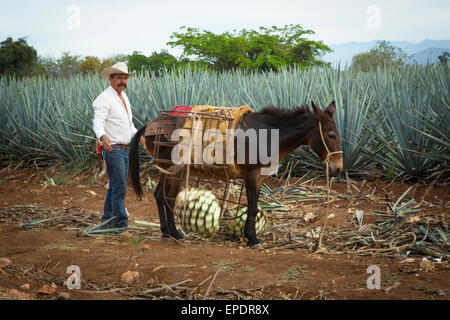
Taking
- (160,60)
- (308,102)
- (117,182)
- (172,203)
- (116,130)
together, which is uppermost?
(160,60)

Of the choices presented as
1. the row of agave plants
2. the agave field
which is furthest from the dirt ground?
the row of agave plants

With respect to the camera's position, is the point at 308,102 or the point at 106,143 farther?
the point at 308,102

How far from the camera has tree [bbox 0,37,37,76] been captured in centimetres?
3269

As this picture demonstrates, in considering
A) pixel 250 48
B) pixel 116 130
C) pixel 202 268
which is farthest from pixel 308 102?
pixel 250 48

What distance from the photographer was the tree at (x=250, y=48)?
107 feet

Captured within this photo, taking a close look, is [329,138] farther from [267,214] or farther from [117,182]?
[117,182]

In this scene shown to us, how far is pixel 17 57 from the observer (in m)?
33.2

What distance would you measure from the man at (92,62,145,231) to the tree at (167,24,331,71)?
85.3ft

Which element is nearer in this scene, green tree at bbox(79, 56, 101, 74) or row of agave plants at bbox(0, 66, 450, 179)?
row of agave plants at bbox(0, 66, 450, 179)

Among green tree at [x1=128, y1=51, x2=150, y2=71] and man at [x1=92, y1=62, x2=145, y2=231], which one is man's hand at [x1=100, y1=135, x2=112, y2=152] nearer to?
man at [x1=92, y1=62, x2=145, y2=231]

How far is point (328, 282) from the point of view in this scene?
12.3 ft

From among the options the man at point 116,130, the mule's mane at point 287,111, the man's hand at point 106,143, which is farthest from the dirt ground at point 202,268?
the mule's mane at point 287,111

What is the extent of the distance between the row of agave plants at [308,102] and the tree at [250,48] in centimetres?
2092

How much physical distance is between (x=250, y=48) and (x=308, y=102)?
25.0 metres
